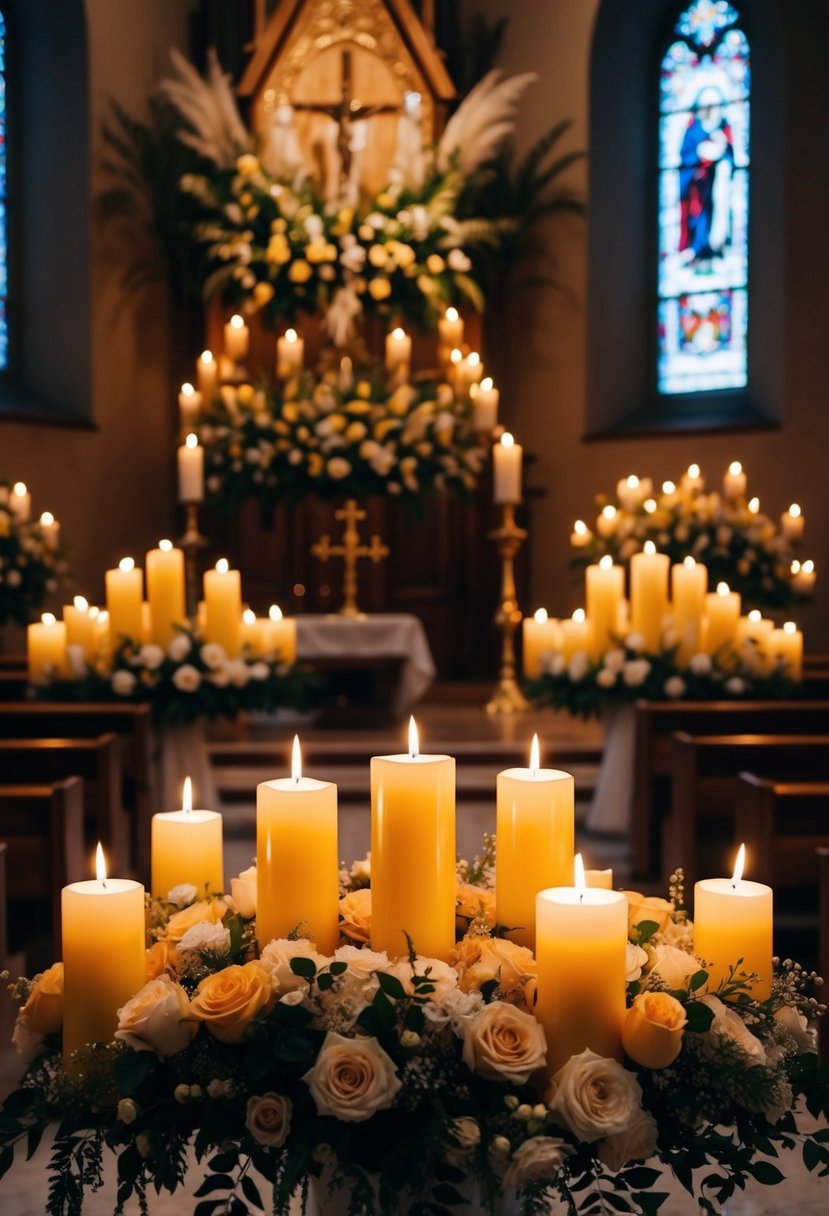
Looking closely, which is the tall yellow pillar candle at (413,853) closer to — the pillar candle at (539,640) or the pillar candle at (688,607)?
the pillar candle at (688,607)

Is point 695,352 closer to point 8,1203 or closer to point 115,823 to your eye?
point 115,823

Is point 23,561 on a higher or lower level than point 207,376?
lower

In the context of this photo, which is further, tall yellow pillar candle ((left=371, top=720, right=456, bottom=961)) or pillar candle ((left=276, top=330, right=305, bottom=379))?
pillar candle ((left=276, top=330, right=305, bottom=379))

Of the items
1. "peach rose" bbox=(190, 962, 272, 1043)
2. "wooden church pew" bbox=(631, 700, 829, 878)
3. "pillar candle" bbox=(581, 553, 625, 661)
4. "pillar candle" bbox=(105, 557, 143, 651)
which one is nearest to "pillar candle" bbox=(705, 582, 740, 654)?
"pillar candle" bbox=(581, 553, 625, 661)

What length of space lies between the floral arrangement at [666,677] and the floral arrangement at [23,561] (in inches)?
108

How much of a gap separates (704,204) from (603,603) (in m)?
4.95

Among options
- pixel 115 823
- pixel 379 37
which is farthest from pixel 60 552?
pixel 379 37

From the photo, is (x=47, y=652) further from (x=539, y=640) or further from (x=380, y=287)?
(x=380, y=287)

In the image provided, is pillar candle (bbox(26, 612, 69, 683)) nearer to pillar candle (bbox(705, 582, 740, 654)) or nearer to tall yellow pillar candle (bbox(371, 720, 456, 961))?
pillar candle (bbox(705, 582, 740, 654))

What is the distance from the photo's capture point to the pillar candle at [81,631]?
17.1 ft

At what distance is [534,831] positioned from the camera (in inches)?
62.7

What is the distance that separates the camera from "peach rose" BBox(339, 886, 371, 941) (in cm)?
169

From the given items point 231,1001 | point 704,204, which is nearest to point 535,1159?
point 231,1001

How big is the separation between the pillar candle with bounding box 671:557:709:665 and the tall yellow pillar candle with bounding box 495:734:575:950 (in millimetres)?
4109
